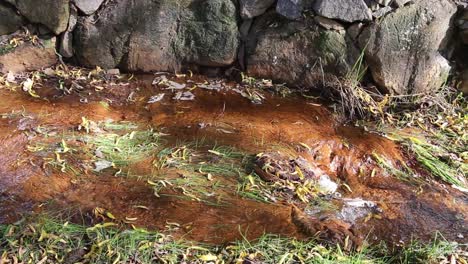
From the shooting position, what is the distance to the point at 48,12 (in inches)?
169

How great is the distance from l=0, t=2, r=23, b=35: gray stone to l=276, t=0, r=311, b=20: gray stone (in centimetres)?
223

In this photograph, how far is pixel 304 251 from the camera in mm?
2598

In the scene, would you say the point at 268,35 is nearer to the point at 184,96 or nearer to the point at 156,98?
the point at 184,96

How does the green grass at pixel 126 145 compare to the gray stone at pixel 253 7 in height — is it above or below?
below

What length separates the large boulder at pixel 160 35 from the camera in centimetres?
423

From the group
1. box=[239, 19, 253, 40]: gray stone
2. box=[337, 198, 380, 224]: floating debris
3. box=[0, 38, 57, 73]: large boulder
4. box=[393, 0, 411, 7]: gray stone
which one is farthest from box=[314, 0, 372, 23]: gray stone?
box=[0, 38, 57, 73]: large boulder

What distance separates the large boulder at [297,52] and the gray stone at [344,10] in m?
0.13

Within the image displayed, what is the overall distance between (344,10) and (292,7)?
0.40m

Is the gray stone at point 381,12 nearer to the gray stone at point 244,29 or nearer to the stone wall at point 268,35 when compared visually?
the stone wall at point 268,35

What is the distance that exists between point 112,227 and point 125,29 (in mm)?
2165

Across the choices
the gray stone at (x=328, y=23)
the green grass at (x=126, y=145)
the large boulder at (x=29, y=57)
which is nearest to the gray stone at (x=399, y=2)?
the gray stone at (x=328, y=23)

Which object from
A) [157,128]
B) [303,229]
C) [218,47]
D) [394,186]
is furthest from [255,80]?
[303,229]

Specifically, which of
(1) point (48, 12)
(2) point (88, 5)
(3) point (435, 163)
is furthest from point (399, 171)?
(1) point (48, 12)

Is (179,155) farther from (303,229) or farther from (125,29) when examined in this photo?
(125,29)
